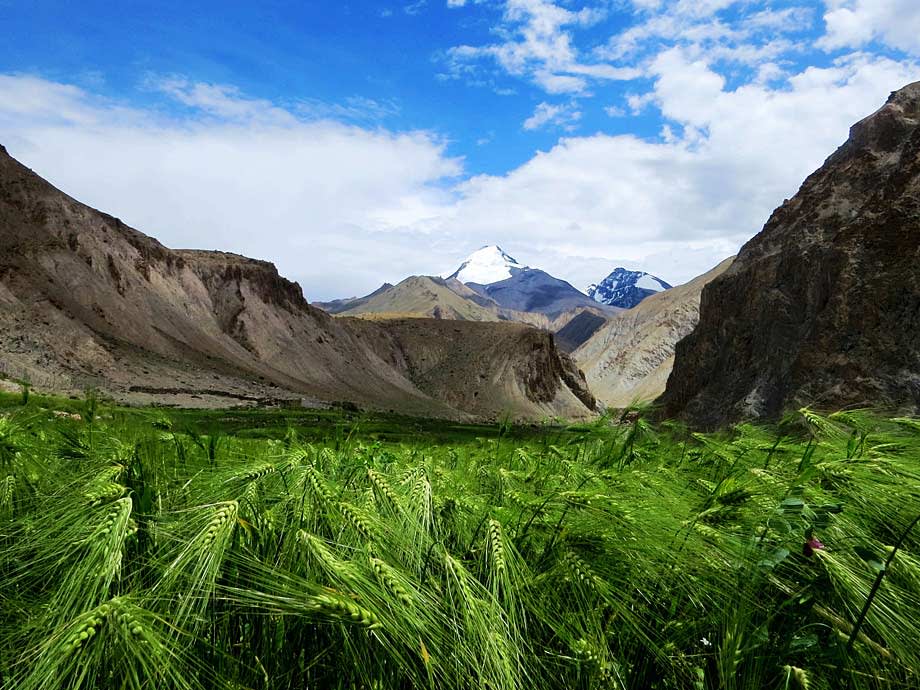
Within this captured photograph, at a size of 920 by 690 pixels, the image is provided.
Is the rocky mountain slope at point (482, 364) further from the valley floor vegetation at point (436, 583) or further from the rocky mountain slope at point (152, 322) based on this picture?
the valley floor vegetation at point (436, 583)

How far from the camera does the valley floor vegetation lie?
1841mm

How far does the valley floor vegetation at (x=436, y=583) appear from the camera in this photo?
184 centimetres

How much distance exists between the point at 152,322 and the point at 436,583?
3920 inches

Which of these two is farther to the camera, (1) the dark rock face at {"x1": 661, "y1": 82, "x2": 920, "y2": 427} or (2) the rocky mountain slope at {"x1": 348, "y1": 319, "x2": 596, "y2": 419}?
(2) the rocky mountain slope at {"x1": 348, "y1": 319, "x2": 596, "y2": 419}

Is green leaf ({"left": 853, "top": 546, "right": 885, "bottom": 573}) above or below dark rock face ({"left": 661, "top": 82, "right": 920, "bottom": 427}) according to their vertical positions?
below

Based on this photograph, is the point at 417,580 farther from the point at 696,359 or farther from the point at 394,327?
the point at 394,327

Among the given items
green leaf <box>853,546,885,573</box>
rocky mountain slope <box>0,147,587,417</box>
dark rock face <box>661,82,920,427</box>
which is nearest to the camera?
green leaf <box>853,546,885,573</box>

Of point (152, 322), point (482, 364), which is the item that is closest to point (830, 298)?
point (152, 322)


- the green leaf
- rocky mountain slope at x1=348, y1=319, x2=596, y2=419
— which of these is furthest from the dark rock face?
rocky mountain slope at x1=348, y1=319, x2=596, y2=419

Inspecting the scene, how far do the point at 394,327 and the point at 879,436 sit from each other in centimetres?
14843

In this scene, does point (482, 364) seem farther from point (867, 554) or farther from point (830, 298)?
point (867, 554)

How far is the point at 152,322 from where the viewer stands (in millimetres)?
90062

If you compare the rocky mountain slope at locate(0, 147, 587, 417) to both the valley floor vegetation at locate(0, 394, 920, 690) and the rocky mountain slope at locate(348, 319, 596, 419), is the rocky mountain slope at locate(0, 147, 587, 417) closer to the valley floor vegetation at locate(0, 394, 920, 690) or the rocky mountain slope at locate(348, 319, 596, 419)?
the rocky mountain slope at locate(348, 319, 596, 419)

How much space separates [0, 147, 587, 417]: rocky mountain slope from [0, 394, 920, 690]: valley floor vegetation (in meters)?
70.6
